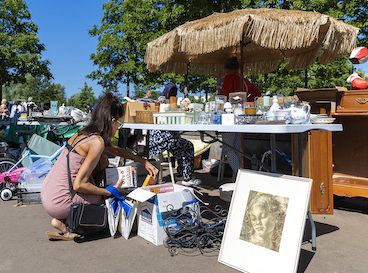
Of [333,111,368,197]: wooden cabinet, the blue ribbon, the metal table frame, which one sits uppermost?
the metal table frame

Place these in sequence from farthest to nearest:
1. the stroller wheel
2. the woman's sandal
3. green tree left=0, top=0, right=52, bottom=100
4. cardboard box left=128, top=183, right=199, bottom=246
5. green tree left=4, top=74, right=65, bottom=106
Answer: green tree left=4, top=74, right=65, bottom=106 → green tree left=0, top=0, right=52, bottom=100 → the stroller wheel → the woman's sandal → cardboard box left=128, top=183, right=199, bottom=246

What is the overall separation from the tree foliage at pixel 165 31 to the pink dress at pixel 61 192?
7467mm

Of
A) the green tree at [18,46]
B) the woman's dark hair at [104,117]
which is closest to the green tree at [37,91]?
the green tree at [18,46]

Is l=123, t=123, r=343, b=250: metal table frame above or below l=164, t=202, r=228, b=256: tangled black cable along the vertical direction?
above

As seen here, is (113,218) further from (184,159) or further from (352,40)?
(352,40)

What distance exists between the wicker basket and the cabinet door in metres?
1.64

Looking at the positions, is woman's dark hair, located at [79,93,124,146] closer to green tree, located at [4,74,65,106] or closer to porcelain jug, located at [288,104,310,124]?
porcelain jug, located at [288,104,310,124]

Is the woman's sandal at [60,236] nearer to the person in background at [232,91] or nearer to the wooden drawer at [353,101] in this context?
the person in background at [232,91]

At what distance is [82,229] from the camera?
11.0 feet

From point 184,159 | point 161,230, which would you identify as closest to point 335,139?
point 184,159

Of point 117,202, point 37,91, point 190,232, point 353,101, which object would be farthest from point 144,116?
point 37,91

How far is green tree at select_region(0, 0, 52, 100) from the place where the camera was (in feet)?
72.5

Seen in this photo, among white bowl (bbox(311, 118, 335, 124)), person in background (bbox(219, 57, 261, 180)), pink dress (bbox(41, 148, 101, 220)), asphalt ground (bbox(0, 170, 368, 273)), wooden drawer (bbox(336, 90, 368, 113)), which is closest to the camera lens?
asphalt ground (bbox(0, 170, 368, 273))

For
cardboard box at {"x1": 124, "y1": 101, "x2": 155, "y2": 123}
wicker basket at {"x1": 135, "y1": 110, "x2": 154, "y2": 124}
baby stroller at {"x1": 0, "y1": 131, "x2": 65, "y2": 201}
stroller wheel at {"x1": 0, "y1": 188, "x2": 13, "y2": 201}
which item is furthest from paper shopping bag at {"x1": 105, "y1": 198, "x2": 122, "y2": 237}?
stroller wheel at {"x1": 0, "y1": 188, "x2": 13, "y2": 201}
